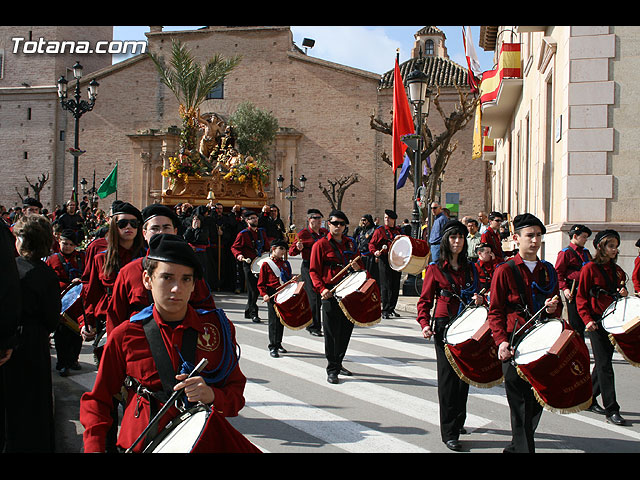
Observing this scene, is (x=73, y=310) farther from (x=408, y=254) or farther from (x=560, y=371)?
(x=408, y=254)

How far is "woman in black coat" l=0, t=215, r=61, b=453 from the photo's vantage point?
3.96 metres

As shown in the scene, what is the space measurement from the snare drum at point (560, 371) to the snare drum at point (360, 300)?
3200mm

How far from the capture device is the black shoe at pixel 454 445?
492 centimetres

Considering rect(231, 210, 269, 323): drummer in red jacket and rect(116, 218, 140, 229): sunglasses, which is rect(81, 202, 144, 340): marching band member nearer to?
rect(116, 218, 140, 229): sunglasses

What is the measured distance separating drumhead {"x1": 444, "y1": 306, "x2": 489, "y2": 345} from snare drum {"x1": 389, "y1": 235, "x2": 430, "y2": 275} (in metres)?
5.14

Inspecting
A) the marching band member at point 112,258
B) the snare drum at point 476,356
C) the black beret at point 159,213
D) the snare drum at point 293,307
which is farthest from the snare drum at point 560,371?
the snare drum at point 293,307

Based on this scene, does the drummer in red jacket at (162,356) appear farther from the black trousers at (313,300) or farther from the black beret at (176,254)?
the black trousers at (313,300)

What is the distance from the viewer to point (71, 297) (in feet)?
20.8

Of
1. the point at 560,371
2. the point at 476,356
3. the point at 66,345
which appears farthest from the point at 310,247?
the point at 560,371

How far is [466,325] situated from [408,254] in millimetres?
5327

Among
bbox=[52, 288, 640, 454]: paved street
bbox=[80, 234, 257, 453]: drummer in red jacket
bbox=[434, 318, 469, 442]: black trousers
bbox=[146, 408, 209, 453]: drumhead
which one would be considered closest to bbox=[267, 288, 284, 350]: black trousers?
bbox=[52, 288, 640, 454]: paved street
